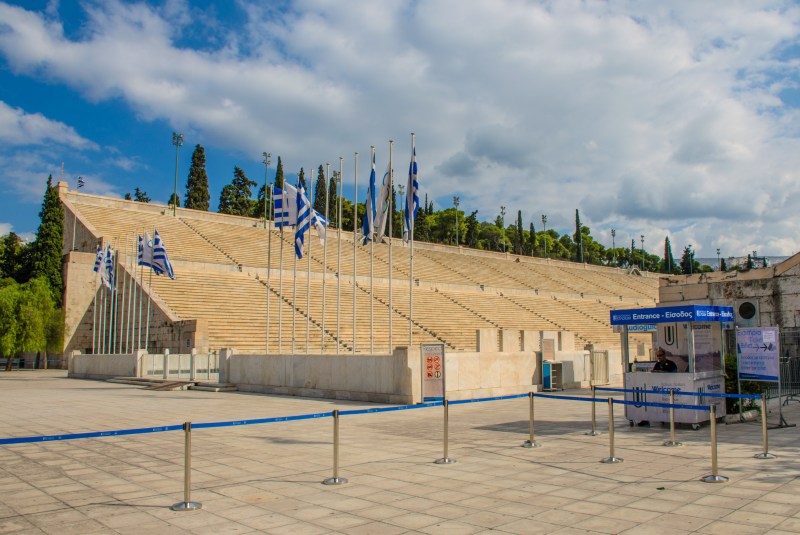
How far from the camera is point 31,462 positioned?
963 centimetres

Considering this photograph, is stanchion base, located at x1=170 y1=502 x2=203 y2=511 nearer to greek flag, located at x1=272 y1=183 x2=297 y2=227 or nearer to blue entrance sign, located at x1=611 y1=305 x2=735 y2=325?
blue entrance sign, located at x1=611 y1=305 x2=735 y2=325

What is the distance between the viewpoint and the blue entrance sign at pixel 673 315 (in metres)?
12.3

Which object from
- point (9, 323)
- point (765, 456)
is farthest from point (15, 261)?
point (765, 456)

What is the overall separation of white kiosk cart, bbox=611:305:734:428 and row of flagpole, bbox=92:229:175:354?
839 inches

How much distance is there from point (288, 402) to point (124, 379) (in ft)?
45.7

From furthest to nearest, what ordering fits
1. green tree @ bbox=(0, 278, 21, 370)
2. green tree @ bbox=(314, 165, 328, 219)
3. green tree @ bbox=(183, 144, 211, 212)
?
green tree @ bbox=(314, 165, 328, 219) < green tree @ bbox=(183, 144, 211, 212) < green tree @ bbox=(0, 278, 21, 370)

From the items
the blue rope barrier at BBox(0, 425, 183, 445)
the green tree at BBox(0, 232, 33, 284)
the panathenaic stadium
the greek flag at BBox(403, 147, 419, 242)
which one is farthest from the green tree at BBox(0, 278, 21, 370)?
the blue rope barrier at BBox(0, 425, 183, 445)

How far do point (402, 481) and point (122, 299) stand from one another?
32338mm

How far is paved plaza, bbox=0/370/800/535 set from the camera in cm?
626

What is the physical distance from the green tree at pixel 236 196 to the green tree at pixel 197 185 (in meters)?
7.88

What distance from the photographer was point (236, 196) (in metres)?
79.2

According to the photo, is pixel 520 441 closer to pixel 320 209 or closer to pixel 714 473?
pixel 714 473

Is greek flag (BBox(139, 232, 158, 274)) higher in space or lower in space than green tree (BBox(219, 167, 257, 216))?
lower

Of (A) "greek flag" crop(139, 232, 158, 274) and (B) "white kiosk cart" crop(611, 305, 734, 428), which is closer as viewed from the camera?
(B) "white kiosk cart" crop(611, 305, 734, 428)
